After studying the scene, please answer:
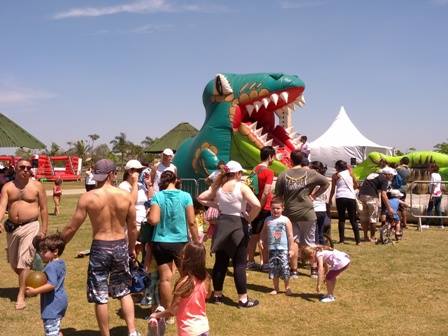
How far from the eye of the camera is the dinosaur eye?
11.2 meters

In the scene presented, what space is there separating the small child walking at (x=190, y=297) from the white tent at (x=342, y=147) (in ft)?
68.0

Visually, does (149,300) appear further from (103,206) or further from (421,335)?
(421,335)

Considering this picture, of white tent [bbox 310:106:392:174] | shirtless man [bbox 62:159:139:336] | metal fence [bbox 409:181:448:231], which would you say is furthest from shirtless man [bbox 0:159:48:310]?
white tent [bbox 310:106:392:174]

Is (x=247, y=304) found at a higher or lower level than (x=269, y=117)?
lower

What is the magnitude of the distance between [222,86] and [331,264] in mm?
6477

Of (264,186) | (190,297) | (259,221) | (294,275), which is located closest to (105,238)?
(190,297)

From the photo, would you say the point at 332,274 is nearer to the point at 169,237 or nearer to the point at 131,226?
the point at 169,237

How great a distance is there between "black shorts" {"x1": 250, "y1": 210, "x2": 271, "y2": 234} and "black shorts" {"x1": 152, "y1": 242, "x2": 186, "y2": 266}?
2.18 meters

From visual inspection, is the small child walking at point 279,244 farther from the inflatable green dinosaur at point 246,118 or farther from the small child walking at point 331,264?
the inflatable green dinosaur at point 246,118

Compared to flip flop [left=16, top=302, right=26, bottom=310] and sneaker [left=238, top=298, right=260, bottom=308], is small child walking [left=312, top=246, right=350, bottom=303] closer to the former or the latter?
sneaker [left=238, top=298, right=260, bottom=308]

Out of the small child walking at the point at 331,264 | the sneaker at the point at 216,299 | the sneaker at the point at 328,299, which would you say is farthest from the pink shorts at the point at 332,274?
the sneaker at the point at 216,299

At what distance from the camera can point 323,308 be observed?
18.1 feet

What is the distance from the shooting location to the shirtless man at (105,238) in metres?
4.16

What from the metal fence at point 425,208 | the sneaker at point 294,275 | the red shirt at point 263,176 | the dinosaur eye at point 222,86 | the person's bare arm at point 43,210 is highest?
the dinosaur eye at point 222,86
